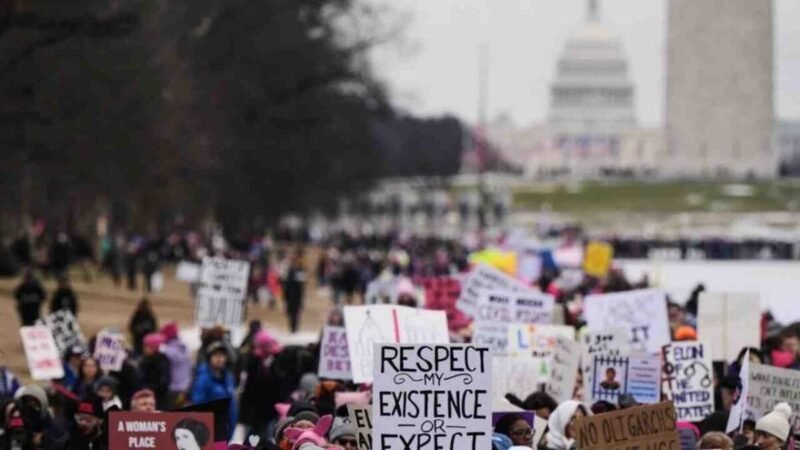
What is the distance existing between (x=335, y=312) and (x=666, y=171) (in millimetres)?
141505

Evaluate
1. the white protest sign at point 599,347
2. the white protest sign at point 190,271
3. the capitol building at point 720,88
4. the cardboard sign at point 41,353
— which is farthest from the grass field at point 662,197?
the white protest sign at point 599,347

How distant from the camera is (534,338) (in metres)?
19.4

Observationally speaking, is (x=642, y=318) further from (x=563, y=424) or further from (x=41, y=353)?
(x=563, y=424)

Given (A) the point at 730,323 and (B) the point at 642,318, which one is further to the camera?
(A) the point at 730,323

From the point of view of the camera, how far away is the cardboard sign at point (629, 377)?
55.7 ft

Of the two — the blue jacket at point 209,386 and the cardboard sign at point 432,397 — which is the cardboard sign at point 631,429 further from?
the blue jacket at point 209,386

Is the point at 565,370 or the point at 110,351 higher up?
the point at 110,351

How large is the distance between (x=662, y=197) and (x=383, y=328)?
125 meters

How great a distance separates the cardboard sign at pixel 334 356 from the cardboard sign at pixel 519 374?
39.0 inches

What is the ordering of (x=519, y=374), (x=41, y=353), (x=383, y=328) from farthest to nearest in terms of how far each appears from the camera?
(x=41, y=353) → (x=519, y=374) → (x=383, y=328)

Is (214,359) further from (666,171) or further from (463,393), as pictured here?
(666,171)

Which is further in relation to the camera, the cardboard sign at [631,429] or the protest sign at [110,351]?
the protest sign at [110,351]

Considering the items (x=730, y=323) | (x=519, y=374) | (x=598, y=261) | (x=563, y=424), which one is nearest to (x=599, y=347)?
(x=519, y=374)

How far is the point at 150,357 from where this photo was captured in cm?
2030
